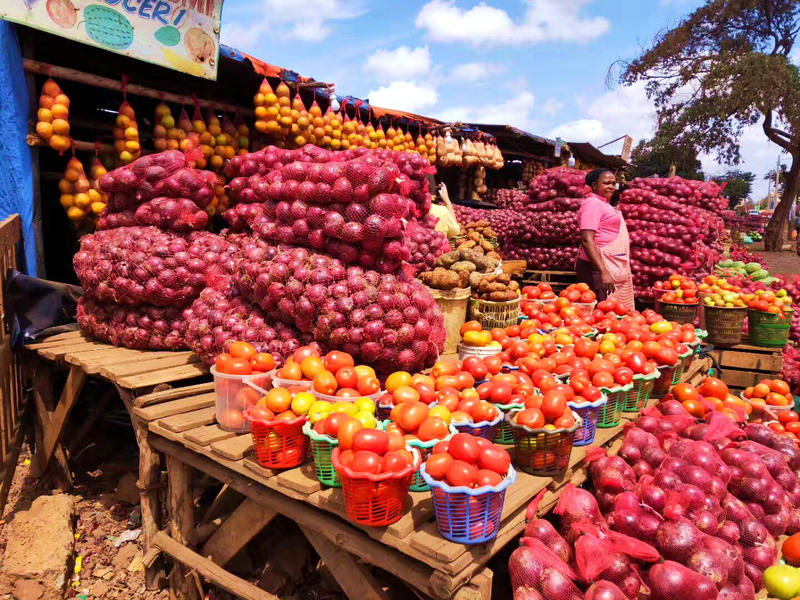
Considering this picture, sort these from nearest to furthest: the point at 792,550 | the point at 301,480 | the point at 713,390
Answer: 1. the point at 301,480
2. the point at 792,550
3. the point at 713,390

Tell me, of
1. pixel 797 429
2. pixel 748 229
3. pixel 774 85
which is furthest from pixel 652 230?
pixel 748 229

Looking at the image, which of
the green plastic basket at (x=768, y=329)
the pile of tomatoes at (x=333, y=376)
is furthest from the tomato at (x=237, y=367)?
the green plastic basket at (x=768, y=329)

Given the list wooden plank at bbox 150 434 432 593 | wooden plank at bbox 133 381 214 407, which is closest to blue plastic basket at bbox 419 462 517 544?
wooden plank at bbox 150 434 432 593

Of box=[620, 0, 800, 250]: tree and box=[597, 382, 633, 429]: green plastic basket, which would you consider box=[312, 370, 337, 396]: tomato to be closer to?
box=[597, 382, 633, 429]: green plastic basket

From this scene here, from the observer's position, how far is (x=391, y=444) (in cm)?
216

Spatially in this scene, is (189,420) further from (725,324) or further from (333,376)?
(725,324)

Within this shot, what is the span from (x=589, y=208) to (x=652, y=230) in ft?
8.88

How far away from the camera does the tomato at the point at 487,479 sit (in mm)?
1958

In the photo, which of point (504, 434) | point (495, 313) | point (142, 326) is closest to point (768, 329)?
point (495, 313)

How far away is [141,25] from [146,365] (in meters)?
3.28

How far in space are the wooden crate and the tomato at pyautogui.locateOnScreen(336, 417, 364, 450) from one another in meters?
5.30

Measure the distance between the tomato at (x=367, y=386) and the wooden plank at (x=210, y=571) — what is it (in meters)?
1.21

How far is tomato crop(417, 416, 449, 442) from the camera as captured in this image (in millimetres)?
2332

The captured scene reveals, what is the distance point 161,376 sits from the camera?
3.61 metres
